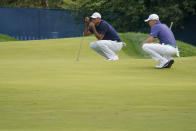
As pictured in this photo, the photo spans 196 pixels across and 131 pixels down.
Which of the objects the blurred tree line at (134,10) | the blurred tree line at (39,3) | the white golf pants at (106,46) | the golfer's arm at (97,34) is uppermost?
the golfer's arm at (97,34)

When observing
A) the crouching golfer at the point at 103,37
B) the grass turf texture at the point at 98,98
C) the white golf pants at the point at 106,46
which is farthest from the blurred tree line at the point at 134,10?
the grass turf texture at the point at 98,98

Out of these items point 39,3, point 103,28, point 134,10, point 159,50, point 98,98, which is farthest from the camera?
point 39,3

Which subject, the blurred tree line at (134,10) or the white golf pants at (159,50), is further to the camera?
the blurred tree line at (134,10)

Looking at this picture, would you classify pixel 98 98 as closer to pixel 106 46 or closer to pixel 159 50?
pixel 159 50

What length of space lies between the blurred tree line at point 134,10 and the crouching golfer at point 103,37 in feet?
87.1

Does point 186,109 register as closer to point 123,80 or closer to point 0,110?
point 0,110

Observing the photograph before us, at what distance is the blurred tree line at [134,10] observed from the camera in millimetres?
49875

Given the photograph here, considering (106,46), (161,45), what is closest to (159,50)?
(161,45)

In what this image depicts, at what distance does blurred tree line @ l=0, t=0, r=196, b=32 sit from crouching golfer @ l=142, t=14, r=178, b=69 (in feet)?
103

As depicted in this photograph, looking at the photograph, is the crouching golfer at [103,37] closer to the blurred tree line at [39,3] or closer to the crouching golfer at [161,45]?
the crouching golfer at [161,45]

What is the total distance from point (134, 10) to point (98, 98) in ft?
136

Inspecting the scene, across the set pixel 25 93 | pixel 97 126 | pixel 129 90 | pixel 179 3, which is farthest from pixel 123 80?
pixel 179 3

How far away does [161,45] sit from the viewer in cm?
1769

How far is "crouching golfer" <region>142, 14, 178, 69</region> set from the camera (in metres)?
17.6
